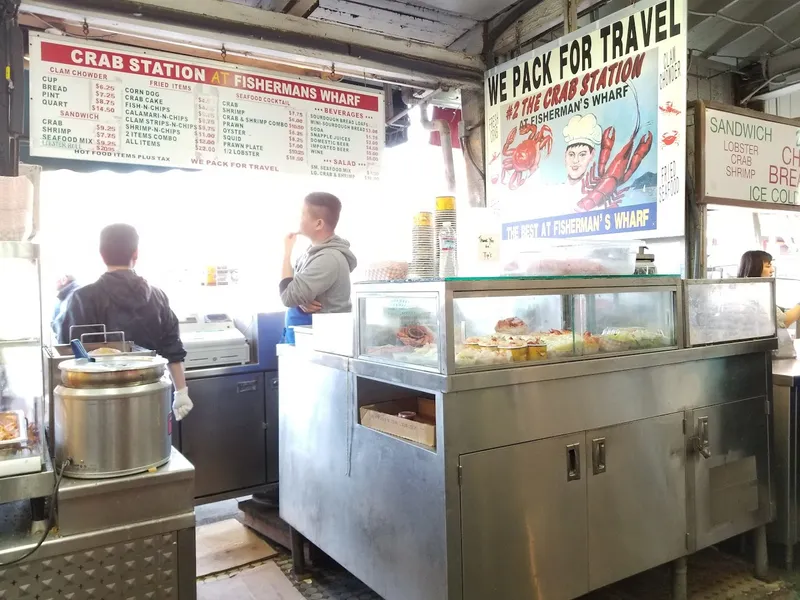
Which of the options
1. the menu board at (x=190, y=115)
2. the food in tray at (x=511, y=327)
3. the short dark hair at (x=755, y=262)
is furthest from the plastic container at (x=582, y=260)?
the menu board at (x=190, y=115)

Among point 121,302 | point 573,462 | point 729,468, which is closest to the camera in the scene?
point 573,462

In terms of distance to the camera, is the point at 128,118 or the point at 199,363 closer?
the point at 128,118

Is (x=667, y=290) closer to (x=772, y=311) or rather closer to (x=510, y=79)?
(x=772, y=311)

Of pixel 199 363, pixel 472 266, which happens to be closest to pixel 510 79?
pixel 472 266

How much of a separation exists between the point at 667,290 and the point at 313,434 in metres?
1.73

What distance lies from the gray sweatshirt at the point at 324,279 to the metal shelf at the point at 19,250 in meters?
1.38

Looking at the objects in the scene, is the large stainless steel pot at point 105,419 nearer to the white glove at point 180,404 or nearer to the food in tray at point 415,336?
the food in tray at point 415,336

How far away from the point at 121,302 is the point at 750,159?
3.41m

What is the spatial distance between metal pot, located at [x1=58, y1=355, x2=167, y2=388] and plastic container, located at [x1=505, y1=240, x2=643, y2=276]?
1451mm

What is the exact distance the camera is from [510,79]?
3.77 m

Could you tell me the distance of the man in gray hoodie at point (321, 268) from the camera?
3025mm

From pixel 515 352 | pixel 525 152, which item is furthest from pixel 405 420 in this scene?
pixel 525 152

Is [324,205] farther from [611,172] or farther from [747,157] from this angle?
[747,157]

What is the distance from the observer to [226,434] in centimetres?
410
